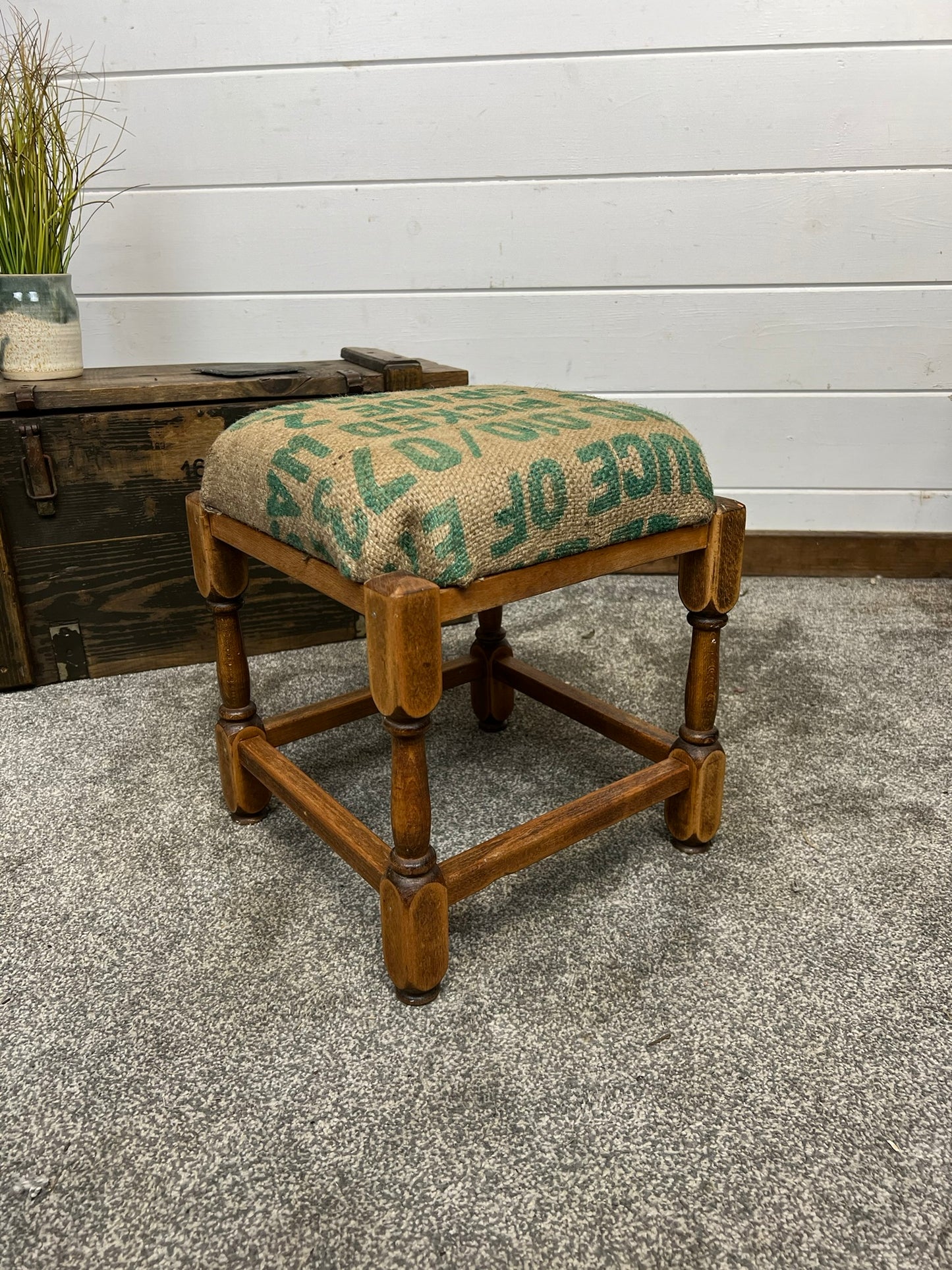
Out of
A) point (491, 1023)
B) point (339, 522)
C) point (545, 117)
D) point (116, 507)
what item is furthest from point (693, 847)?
→ point (545, 117)

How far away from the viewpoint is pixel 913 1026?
2.41ft

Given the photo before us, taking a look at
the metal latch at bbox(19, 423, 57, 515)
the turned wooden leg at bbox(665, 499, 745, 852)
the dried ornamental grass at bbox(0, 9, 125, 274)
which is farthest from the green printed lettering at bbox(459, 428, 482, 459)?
the dried ornamental grass at bbox(0, 9, 125, 274)

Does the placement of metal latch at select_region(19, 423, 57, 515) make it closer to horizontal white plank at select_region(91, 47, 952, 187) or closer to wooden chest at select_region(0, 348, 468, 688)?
wooden chest at select_region(0, 348, 468, 688)

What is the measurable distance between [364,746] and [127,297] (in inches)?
39.3

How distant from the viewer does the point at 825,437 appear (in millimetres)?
1729

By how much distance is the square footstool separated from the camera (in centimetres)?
67

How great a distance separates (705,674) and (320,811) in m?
0.39

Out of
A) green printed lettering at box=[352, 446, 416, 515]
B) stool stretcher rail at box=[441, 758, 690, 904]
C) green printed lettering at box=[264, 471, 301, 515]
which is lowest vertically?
stool stretcher rail at box=[441, 758, 690, 904]

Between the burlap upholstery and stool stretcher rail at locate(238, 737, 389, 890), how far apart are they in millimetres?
239

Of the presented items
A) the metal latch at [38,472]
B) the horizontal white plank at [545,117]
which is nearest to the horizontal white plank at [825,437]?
the horizontal white plank at [545,117]

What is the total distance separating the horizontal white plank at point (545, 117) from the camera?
1537mm

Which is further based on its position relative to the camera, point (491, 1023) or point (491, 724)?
point (491, 724)

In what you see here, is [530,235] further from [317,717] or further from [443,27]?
[317,717]

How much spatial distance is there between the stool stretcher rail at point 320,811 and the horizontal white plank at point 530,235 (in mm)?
1028
